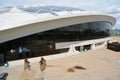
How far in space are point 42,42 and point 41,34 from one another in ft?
3.27

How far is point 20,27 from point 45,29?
10.9 feet

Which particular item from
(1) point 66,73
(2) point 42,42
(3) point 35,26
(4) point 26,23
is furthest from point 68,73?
(2) point 42,42

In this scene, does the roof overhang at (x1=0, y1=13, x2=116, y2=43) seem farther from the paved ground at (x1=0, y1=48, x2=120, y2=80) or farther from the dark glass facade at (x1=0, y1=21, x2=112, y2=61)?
the paved ground at (x1=0, y1=48, x2=120, y2=80)

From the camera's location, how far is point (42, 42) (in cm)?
2495

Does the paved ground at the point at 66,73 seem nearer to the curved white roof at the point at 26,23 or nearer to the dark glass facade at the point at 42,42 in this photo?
the dark glass facade at the point at 42,42

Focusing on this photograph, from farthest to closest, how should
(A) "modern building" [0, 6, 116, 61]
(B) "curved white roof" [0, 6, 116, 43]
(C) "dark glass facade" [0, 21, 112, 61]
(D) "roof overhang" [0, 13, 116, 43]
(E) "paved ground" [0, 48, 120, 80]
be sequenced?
(C) "dark glass facade" [0, 21, 112, 61] < (A) "modern building" [0, 6, 116, 61] < (D) "roof overhang" [0, 13, 116, 43] < (B) "curved white roof" [0, 6, 116, 43] < (E) "paved ground" [0, 48, 120, 80]

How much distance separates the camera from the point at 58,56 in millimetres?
25641

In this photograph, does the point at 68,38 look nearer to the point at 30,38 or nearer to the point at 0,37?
the point at 30,38

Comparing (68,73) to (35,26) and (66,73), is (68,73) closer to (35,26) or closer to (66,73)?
(66,73)

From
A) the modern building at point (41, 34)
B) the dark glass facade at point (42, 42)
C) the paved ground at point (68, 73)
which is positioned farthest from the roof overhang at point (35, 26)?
the paved ground at point (68, 73)

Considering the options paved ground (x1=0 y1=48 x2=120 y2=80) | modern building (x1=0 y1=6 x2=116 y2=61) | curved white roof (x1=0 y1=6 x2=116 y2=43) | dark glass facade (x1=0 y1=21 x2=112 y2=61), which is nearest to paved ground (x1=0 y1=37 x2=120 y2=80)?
paved ground (x1=0 y1=48 x2=120 y2=80)

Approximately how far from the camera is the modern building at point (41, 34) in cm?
2242

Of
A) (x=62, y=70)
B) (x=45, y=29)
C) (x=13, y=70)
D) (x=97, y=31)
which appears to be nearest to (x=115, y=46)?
(x=97, y=31)

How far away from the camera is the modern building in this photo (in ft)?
73.6
